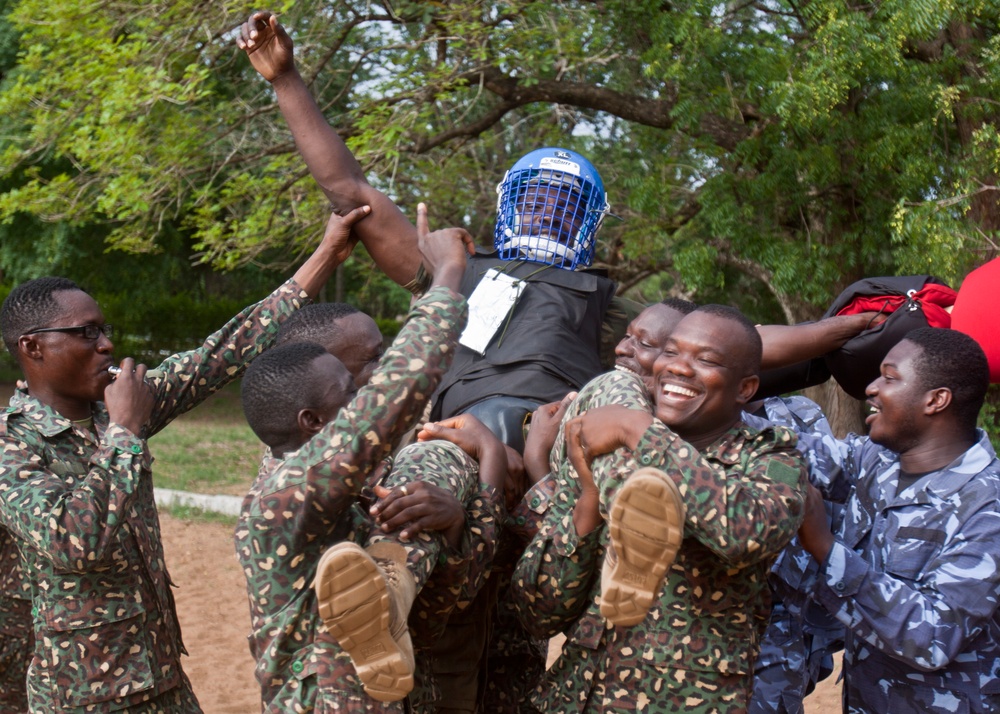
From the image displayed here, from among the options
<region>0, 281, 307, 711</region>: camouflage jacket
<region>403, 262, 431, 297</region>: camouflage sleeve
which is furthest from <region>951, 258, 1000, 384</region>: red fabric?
<region>0, 281, 307, 711</region>: camouflage jacket

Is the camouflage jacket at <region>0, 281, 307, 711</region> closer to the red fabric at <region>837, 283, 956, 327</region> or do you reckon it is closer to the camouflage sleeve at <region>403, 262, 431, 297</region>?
the camouflage sleeve at <region>403, 262, 431, 297</region>

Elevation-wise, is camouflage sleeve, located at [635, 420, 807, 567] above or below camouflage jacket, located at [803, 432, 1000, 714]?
above

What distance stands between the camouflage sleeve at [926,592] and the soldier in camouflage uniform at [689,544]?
286 millimetres

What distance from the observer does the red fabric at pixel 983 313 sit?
3693mm

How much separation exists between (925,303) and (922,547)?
1.18 m

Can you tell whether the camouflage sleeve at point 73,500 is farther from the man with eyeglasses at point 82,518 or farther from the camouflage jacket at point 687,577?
the camouflage jacket at point 687,577

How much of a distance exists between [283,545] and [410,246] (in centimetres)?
174

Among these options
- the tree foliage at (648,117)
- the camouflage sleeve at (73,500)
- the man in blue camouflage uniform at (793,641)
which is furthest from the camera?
the tree foliage at (648,117)

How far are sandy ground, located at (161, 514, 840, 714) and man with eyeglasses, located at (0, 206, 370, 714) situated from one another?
319 cm

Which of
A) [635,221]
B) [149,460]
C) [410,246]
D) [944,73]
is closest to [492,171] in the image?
[635,221]

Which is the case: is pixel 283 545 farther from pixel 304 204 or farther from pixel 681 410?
pixel 304 204

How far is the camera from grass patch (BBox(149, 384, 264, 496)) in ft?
42.0

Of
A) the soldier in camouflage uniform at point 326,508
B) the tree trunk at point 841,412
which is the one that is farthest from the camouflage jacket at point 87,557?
the tree trunk at point 841,412

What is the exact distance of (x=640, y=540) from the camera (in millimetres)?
2457
